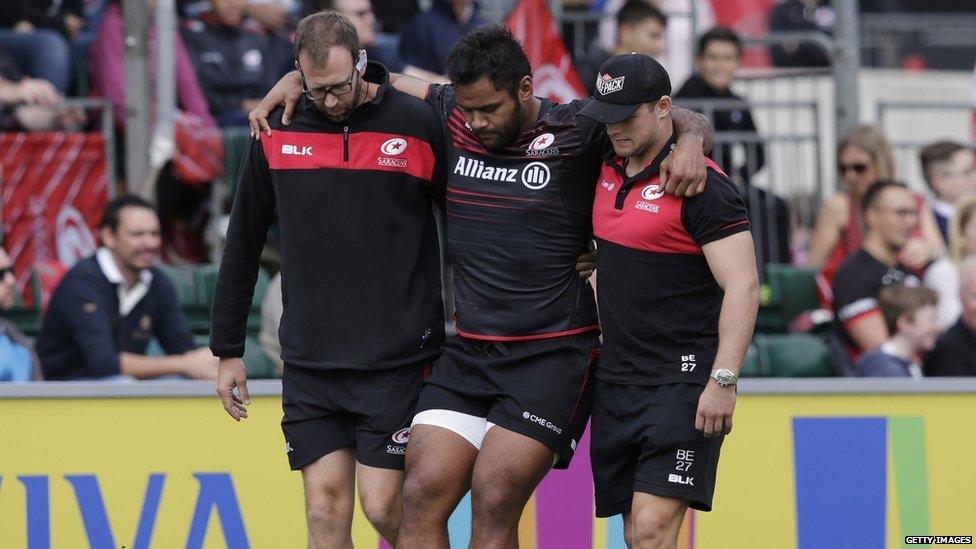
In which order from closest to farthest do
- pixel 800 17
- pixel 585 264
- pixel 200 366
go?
pixel 585 264, pixel 200 366, pixel 800 17

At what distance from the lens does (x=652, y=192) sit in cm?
510

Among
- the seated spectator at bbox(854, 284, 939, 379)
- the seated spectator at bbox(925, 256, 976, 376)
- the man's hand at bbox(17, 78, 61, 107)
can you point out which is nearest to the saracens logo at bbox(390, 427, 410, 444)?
the seated spectator at bbox(854, 284, 939, 379)

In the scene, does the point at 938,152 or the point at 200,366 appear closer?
the point at 200,366

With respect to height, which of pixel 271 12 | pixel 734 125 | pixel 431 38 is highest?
pixel 271 12

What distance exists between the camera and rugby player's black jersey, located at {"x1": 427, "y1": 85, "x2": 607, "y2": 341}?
5.21m

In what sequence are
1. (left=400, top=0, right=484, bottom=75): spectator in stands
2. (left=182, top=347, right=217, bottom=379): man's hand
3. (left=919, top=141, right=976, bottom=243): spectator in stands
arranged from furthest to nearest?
(left=400, top=0, right=484, bottom=75): spectator in stands < (left=919, top=141, right=976, bottom=243): spectator in stands < (left=182, top=347, right=217, bottom=379): man's hand

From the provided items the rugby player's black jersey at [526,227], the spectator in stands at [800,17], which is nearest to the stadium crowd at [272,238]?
the spectator in stands at [800,17]

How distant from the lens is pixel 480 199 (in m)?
5.25


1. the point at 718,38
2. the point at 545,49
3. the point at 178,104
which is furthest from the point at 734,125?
the point at 178,104

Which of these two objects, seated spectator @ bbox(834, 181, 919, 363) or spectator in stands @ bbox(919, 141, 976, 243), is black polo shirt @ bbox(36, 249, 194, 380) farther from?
spectator in stands @ bbox(919, 141, 976, 243)

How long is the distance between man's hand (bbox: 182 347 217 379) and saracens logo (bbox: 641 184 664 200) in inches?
134

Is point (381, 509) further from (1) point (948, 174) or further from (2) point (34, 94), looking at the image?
(1) point (948, 174)

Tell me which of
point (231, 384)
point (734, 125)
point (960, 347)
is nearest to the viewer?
point (231, 384)

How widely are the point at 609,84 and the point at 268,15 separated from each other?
6.00 m
